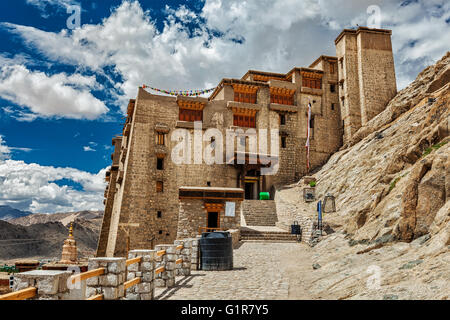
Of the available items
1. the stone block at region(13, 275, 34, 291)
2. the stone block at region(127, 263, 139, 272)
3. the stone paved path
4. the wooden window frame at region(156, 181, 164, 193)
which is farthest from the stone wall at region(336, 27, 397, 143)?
the stone block at region(13, 275, 34, 291)

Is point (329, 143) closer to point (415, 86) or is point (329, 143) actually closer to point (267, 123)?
point (267, 123)

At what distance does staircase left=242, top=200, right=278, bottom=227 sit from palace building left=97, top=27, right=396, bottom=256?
34 centimetres

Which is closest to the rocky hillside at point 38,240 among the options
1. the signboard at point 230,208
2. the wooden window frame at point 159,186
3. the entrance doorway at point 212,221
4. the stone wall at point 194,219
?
the wooden window frame at point 159,186

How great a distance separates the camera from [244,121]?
110ft

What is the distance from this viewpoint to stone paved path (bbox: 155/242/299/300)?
742cm

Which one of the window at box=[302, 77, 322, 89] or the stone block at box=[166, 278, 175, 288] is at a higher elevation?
the window at box=[302, 77, 322, 89]

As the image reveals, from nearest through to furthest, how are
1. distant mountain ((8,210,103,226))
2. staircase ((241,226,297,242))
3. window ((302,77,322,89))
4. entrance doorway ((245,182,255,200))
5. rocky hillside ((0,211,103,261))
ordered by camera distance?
staircase ((241,226,297,242)), entrance doorway ((245,182,255,200)), window ((302,77,322,89)), rocky hillside ((0,211,103,261)), distant mountain ((8,210,103,226))

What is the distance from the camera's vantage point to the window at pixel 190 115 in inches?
1277

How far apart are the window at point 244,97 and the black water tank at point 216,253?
24.2 metres

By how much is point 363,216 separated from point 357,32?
28.5m

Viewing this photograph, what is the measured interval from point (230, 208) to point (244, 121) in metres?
14.9

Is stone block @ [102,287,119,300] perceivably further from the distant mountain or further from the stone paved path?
the distant mountain

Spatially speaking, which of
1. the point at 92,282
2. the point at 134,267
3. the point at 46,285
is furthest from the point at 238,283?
the point at 46,285

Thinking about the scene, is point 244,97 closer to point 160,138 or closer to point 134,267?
point 160,138
